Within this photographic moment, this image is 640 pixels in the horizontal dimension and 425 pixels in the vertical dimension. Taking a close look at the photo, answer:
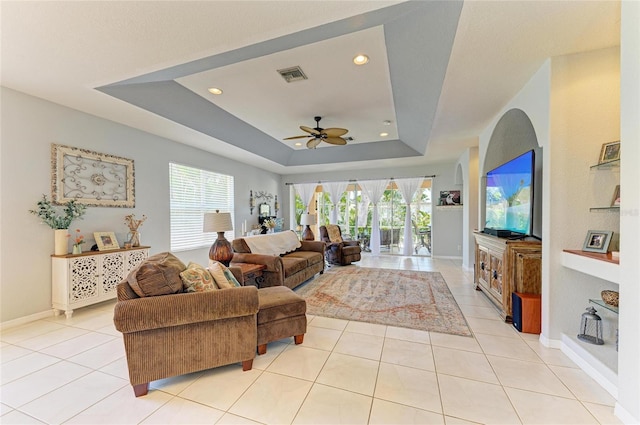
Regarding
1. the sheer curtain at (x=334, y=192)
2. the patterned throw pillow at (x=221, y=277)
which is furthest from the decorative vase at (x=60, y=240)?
the sheer curtain at (x=334, y=192)

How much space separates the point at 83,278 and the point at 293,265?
2.69 metres

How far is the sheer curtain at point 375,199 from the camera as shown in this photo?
748 cm

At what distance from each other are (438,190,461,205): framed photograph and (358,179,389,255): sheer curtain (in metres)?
1.55

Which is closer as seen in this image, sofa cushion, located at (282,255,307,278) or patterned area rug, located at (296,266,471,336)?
patterned area rug, located at (296,266,471,336)

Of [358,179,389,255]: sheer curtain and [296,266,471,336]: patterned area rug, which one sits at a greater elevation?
[358,179,389,255]: sheer curtain

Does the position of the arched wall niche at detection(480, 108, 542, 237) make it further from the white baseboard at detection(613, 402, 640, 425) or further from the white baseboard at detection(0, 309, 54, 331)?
the white baseboard at detection(0, 309, 54, 331)

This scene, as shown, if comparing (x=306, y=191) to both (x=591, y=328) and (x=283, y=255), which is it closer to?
(x=283, y=255)

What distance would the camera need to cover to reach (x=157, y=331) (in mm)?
1750

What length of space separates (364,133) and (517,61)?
3.07m

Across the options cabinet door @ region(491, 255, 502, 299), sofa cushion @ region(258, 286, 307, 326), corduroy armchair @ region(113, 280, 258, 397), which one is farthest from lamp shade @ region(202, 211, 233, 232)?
cabinet door @ region(491, 255, 502, 299)

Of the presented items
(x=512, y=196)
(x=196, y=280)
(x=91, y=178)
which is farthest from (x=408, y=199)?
(x=91, y=178)

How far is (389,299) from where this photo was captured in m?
3.62

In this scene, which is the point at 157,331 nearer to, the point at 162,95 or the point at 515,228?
the point at 162,95

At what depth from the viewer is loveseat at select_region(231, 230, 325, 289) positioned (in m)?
3.64
